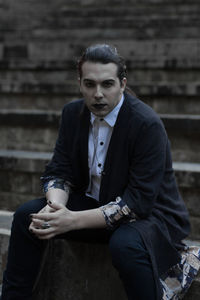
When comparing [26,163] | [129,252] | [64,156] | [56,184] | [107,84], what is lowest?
[26,163]

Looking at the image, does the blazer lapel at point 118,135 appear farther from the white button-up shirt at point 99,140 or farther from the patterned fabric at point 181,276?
the patterned fabric at point 181,276

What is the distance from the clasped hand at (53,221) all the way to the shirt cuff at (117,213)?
16 centimetres

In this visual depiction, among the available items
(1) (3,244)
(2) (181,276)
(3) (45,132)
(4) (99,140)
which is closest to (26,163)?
(3) (45,132)

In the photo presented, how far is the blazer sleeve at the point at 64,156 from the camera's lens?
2.22 meters

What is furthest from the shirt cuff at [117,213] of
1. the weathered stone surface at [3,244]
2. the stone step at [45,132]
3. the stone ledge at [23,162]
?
the stone step at [45,132]

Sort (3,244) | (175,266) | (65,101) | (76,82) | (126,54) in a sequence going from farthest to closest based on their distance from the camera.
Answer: (126,54) < (76,82) < (65,101) < (3,244) < (175,266)

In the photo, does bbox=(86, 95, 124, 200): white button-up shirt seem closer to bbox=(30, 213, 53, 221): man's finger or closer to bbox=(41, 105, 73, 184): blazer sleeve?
bbox=(41, 105, 73, 184): blazer sleeve

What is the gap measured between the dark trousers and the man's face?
0.51 m

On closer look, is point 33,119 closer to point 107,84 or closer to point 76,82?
point 76,82

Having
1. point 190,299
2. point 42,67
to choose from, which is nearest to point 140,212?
point 190,299

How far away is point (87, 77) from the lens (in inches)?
77.8

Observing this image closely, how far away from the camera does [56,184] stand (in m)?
2.21

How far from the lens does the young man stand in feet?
6.04

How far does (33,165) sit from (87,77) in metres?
1.77
